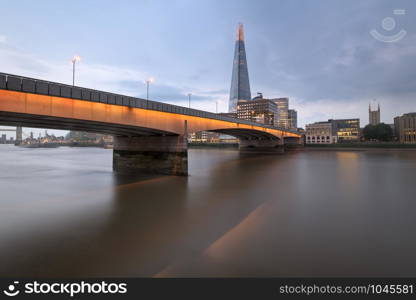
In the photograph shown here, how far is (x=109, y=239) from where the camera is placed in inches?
284

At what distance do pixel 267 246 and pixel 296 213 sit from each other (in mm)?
4400

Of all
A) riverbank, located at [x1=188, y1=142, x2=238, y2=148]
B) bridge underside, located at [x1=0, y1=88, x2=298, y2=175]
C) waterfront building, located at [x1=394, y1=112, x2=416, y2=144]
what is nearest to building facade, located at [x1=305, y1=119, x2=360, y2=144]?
waterfront building, located at [x1=394, y1=112, x2=416, y2=144]

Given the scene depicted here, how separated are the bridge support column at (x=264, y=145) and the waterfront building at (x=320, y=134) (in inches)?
3428

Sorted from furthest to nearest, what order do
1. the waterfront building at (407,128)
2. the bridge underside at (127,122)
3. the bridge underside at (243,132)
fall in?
the waterfront building at (407,128) → the bridge underside at (243,132) → the bridge underside at (127,122)

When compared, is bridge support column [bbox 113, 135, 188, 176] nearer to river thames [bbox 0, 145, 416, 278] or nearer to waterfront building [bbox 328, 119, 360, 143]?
river thames [bbox 0, 145, 416, 278]

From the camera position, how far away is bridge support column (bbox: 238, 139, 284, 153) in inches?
2808

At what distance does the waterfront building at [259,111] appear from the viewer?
177 metres

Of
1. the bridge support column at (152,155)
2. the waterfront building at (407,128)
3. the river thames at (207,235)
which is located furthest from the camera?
the waterfront building at (407,128)

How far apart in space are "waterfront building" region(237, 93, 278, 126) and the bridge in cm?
14947

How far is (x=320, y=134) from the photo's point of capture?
142m

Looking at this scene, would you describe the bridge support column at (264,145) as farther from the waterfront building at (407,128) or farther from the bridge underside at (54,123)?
the waterfront building at (407,128)

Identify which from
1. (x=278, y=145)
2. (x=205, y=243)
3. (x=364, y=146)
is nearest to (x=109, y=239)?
Result: (x=205, y=243)

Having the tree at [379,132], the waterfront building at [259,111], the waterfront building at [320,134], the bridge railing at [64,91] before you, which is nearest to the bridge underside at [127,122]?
the bridge railing at [64,91]

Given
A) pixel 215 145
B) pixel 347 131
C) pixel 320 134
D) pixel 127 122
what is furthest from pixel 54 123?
pixel 347 131
